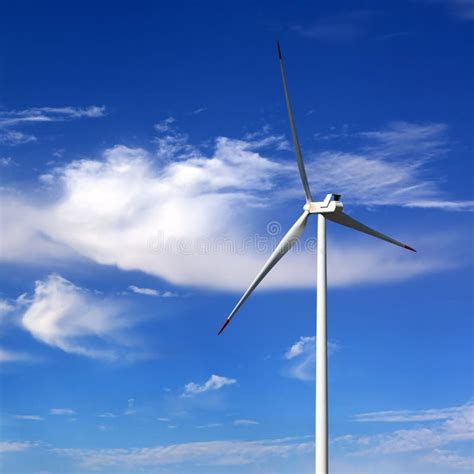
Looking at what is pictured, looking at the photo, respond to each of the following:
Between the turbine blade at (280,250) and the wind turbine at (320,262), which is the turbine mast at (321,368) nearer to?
the wind turbine at (320,262)

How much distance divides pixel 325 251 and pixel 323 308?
3354mm

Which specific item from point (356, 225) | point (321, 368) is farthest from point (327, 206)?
point (321, 368)

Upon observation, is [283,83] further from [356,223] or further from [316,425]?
[316,425]

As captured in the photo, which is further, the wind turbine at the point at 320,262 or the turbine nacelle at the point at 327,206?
the turbine nacelle at the point at 327,206

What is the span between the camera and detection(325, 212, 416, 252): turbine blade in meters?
44.9

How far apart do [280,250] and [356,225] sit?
500cm

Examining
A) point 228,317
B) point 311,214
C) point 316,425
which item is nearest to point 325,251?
point 311,214

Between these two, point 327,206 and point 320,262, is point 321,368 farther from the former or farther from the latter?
point 327,206

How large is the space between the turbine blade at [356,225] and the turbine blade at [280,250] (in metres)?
1.54

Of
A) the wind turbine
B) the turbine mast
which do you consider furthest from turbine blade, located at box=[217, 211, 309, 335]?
the turbine mast

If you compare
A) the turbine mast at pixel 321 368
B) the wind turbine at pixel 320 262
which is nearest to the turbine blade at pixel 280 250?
the wind turbine at pixel 320 262

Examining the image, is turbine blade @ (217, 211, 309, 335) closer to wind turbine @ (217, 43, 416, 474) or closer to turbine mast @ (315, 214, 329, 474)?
wind turbine @ (217, 43, 416, 474)

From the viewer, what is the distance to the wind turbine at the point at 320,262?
39594mm

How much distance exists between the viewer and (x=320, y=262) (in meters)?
42.6
